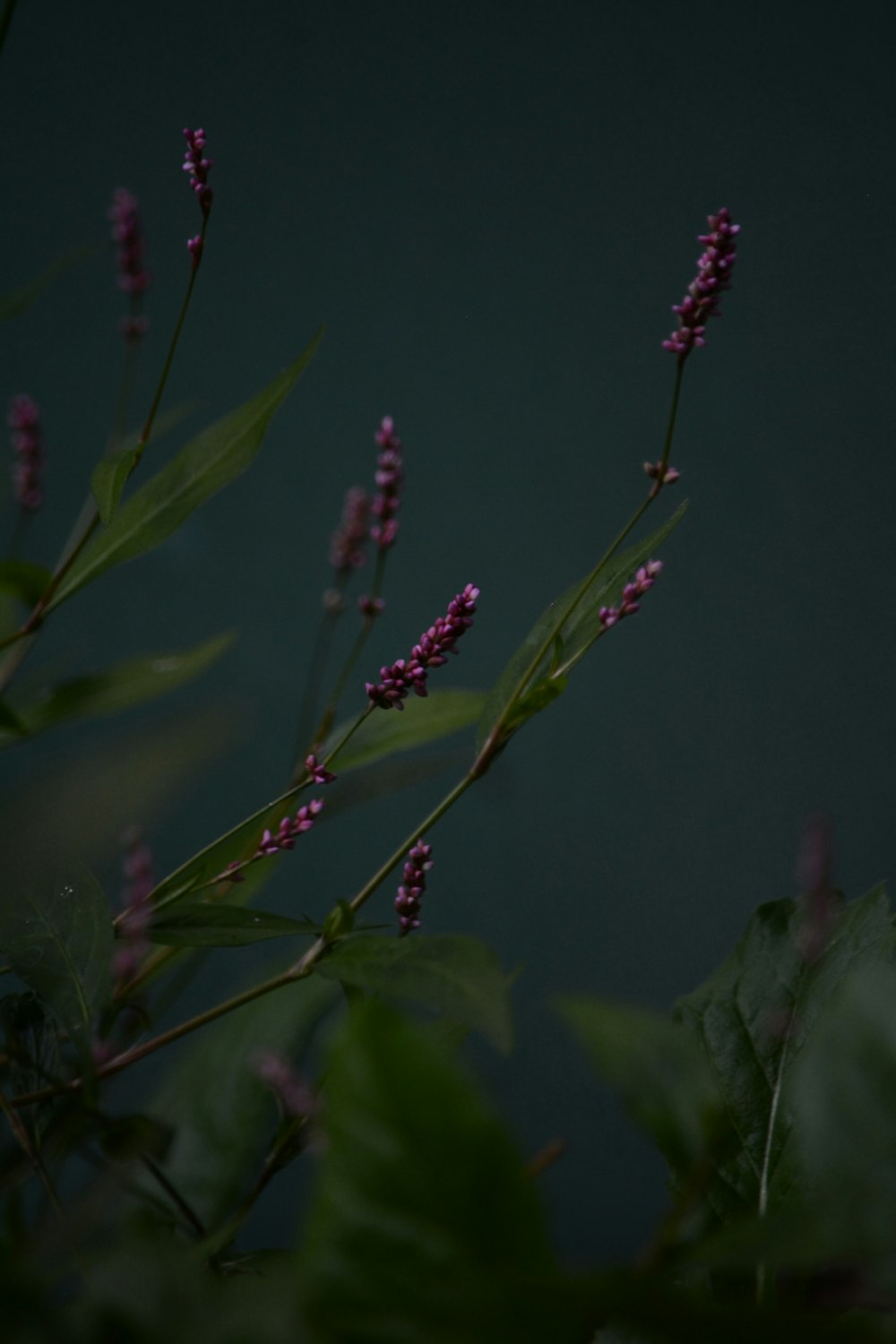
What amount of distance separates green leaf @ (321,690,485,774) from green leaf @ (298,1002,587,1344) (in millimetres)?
154

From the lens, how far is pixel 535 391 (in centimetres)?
82

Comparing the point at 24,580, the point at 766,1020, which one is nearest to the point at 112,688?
the point at 24,580

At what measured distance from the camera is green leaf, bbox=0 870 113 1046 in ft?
0.54

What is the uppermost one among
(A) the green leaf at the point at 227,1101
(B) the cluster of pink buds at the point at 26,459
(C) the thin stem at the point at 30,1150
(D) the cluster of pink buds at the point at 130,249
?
(D) the cluster of pink buds at the point at 130,249

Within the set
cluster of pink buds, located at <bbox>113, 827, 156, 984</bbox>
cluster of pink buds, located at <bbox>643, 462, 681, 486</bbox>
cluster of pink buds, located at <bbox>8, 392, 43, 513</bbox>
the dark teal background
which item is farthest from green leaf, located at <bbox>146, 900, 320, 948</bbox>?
the dark teal background

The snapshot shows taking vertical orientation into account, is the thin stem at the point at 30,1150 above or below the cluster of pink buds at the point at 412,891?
below

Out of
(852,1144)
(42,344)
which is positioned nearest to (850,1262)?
(852,1144)

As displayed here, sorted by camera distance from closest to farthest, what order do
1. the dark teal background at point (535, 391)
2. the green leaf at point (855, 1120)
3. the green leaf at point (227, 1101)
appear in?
the green leaf at point (855, 1120) → the green leaf at point (227, 1101) → the dark teal background at point (535, 391)

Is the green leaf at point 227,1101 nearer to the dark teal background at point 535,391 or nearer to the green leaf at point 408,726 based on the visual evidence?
the green leaf at point 408,726

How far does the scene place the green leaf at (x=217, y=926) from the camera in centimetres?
17

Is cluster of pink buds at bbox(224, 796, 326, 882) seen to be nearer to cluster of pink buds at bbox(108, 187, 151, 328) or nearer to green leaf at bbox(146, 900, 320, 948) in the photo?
green leaf at bbox(146, 900, 320, 948)

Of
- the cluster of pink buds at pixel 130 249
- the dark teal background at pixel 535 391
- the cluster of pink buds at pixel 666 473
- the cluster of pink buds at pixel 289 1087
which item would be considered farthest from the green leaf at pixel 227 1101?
the dark teal background at pixel 535 391

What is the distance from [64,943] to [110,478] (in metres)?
0.08

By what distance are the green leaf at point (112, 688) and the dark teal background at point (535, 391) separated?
46 cm
